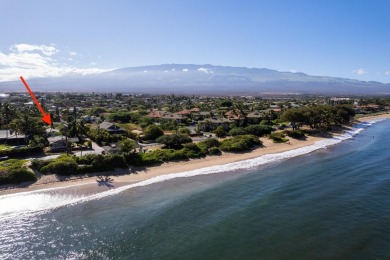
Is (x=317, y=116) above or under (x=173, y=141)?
above

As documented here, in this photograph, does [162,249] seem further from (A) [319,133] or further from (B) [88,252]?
(A) [319,133]

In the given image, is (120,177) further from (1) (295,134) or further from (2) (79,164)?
(1) (295,134)

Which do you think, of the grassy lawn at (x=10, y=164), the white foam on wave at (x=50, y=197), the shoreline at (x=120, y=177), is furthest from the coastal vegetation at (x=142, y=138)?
the white foam on wave at (x=50, y=197)

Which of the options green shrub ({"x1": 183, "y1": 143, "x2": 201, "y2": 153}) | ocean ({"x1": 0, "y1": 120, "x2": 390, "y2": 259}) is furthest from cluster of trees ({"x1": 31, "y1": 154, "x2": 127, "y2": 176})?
green shrub ({"x1": 183, "y1": 143, "x2": 201, "y2": 153})

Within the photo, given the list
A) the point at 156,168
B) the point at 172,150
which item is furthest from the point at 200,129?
the point at 156,168

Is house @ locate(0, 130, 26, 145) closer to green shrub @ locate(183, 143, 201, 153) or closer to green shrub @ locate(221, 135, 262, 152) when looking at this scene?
green shrub @ locate(183, 143, 201, 153)

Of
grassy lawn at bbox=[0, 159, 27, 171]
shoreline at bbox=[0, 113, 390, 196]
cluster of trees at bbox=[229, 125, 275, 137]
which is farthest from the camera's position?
cluster of trees at bbox=[229, 125, 275, 137]

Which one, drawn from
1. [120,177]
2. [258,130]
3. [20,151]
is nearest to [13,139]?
[20,151]

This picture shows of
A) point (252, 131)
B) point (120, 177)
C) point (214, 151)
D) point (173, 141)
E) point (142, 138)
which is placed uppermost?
point (173, 141)
